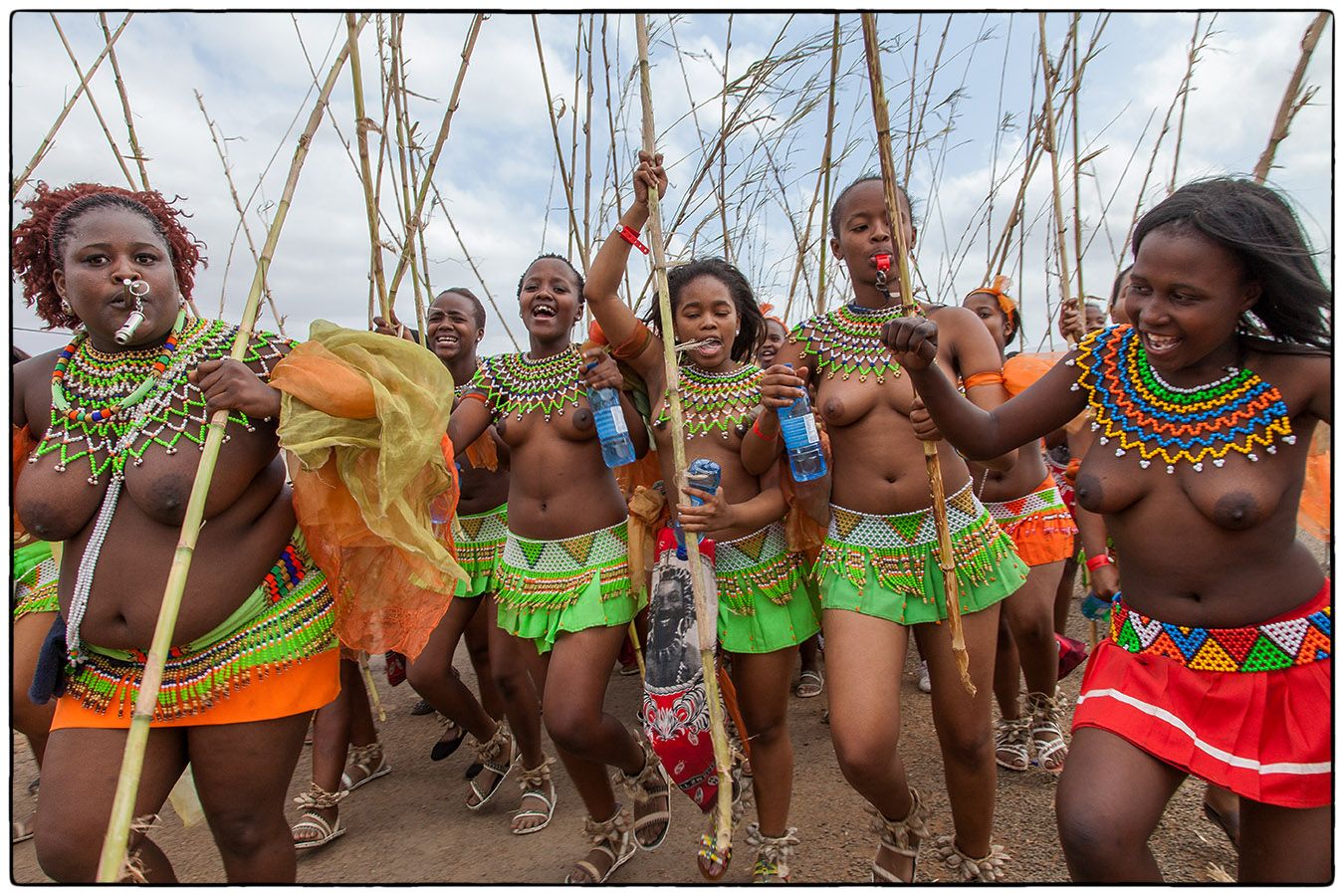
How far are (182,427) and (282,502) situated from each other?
0.30 meters

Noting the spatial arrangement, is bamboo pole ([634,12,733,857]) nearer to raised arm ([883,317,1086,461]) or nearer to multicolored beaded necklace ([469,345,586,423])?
raised arm ([883,317,1086,461])

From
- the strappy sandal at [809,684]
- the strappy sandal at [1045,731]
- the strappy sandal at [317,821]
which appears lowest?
the strappy sandal at [809,684]

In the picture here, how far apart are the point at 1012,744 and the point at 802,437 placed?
75.5 inches

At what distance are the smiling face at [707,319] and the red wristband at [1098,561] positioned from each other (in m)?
1.59

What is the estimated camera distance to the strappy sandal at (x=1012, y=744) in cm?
339

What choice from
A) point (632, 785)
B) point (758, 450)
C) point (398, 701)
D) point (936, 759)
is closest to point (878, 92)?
point (758, 450)

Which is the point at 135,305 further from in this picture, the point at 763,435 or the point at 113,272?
the point at 763,435

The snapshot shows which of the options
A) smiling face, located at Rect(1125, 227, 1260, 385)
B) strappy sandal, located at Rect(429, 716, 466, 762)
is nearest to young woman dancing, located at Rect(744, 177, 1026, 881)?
smiling face, located at Rect(1125, 227, 1260, 385)

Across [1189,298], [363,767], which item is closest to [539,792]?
[363,767]

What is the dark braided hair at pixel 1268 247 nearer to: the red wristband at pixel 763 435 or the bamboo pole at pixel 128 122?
the red wristband at pixel 763 435

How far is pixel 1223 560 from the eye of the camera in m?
1.72

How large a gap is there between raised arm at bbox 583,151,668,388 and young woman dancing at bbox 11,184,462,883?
0.92 meters

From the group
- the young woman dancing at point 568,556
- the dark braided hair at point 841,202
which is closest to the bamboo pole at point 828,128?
the dark braided hair at point 841,202

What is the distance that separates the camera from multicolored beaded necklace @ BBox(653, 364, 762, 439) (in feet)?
9.24
